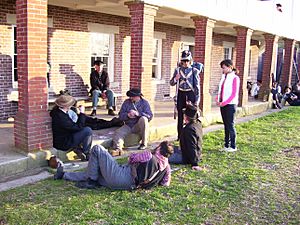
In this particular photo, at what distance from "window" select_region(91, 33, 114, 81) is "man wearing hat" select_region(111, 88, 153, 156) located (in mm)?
4430

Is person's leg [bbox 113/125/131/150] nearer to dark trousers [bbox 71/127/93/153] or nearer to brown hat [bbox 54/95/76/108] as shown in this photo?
dark trousers [bbox 71/127/93/153]

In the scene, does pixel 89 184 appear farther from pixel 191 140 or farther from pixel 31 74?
pixel 31 74

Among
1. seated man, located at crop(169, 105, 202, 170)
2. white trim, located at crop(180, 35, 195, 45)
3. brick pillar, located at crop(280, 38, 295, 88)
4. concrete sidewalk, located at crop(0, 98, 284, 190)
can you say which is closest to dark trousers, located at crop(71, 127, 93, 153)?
concrete sidewalk, located at crop(0, 98, 284, 190)

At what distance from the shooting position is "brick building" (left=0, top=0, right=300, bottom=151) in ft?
19.4

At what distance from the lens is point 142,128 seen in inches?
291

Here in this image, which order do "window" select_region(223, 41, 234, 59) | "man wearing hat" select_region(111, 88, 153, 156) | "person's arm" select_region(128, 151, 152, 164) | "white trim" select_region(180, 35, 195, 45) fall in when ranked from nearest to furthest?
"person's arm" select_region(128, 151, 152, 164) → "man wearing hat" select_region(111, 88, 153, 156) → "white trim" select_region(180, 35, 195, 45) → "window" select_region(223, 41, 234, 59)

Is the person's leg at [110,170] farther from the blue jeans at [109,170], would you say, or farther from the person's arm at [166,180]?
the person's arm at [166,180]

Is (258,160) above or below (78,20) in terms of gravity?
below

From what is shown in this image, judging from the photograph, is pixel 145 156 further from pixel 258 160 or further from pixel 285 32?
pixel 285 32

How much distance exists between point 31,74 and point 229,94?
3.82 metres

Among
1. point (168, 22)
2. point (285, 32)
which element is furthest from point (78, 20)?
point (285, 32)

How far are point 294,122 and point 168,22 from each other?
5.73 meters

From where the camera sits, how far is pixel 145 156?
15.9ft

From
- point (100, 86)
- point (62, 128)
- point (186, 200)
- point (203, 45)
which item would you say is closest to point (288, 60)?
point (203, 45)
